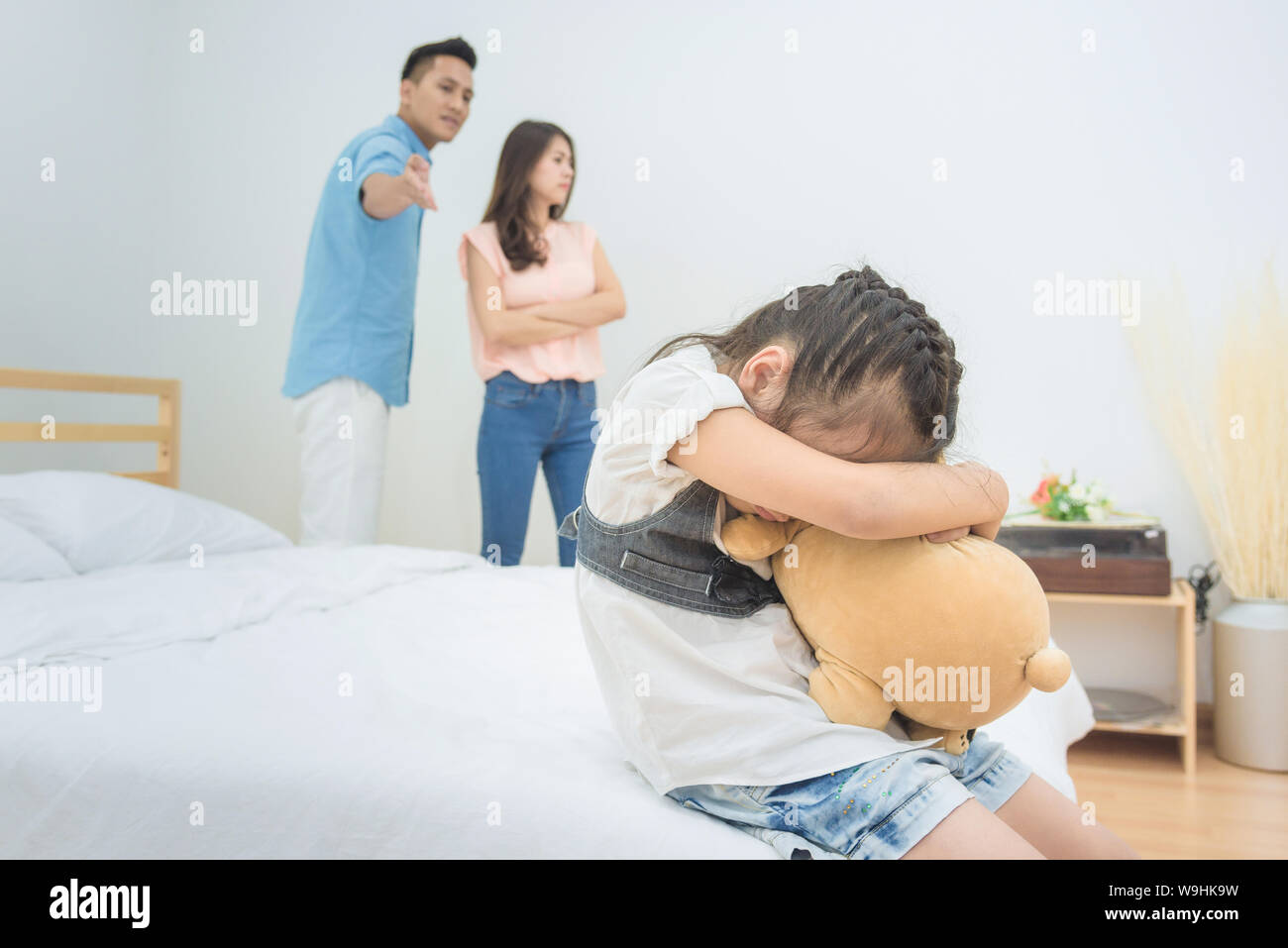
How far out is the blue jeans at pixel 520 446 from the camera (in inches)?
97.5

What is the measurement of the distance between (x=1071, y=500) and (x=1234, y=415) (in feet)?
1.37

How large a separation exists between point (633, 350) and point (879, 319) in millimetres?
2111

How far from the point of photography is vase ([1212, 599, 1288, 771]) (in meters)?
2.24

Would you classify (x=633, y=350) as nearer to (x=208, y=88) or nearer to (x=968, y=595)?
(x=208, y=88)

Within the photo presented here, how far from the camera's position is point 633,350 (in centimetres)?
292

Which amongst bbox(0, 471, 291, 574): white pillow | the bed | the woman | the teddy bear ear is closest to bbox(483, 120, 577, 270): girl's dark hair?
the woman

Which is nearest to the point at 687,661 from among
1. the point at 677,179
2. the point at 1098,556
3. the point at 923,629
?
the point at 923,629

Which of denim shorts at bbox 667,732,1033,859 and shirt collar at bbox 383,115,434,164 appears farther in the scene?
shirt collar at bbox 383,115,434,164

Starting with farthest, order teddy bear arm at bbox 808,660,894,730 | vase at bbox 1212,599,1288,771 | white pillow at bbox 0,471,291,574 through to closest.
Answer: vase at bbox 1212,599,1288,771 < white pillow at bbox 0,471,291,574 < teddy bear arm at bbox 808,660,894,730

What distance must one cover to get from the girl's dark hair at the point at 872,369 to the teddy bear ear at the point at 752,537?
9 cm

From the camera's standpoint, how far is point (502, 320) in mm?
2434

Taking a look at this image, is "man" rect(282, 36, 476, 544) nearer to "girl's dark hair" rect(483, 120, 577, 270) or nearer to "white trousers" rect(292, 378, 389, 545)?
"white trousers" rect(292, 378, 389, 545)

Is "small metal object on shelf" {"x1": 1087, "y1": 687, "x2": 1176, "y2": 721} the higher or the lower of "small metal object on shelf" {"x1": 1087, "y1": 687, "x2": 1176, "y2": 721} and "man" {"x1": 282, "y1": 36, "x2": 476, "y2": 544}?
the lower

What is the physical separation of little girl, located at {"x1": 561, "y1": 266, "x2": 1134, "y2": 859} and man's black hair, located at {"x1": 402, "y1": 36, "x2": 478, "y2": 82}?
5.94 ft
